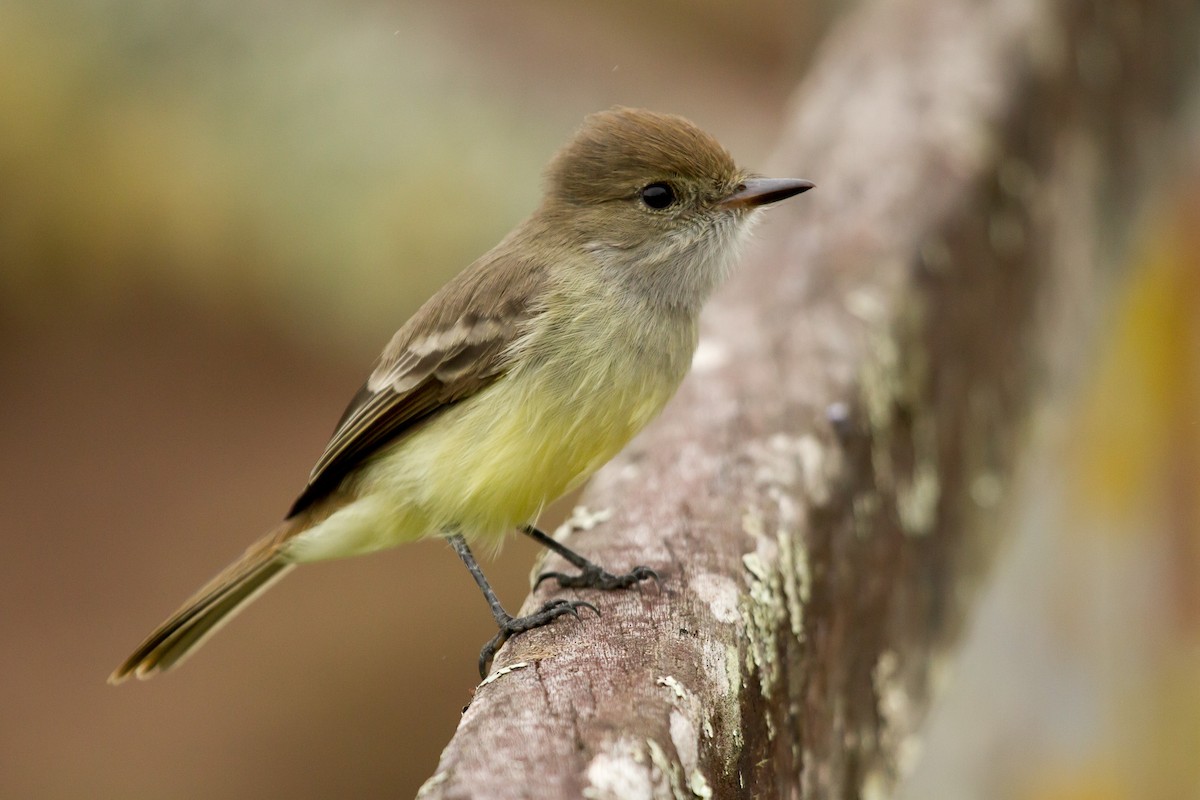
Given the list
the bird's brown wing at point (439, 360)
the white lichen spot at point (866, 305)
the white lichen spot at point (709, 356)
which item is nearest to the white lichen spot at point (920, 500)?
the white lichen spot at point (866, 305)

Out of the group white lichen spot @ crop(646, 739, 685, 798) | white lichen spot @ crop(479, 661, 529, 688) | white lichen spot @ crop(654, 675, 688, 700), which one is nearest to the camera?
white lichen spot @ crop(646, 739, 685, 798)

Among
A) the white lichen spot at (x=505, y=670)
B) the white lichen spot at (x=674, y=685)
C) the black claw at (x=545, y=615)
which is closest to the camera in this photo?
the white lichen spot at (x=674, y=685)

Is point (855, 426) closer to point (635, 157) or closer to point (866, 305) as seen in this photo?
point (866, 305)

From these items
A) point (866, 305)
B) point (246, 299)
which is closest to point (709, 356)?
point (866, 305)

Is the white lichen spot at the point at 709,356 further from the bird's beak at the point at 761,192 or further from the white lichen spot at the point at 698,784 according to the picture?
the white lichen spot at the point at 698,784

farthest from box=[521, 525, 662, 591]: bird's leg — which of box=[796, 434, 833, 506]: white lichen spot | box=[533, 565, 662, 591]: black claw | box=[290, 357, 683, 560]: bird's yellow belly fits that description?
box=[796, 434, 833, 506]: white lichen spot

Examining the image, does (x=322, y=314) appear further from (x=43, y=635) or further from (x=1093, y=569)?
(x=1093, y=569)

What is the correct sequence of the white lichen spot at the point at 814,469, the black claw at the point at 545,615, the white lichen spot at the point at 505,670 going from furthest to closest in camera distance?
the white lichen spot at the point at 814,469, the black claw at the point at 545,615, the white lichen spot at the point at 505,670

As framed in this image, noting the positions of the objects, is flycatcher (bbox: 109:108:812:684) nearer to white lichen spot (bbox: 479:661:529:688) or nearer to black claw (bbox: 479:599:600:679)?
black claw (bbox: 479:599:600:679)
